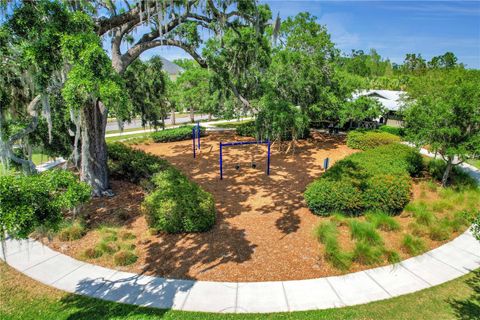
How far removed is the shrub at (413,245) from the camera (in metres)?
8.20

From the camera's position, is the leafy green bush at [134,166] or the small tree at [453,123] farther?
the leafy green bush at [134,166]

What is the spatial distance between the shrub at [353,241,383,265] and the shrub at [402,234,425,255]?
88 centimetres

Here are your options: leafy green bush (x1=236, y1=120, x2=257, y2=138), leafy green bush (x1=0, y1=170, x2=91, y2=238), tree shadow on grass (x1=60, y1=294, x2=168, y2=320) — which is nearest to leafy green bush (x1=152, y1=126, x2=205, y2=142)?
leafy green bush (x1=236, y1=120, x2=257, y2=138)

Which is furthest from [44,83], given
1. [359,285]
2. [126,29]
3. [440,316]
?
[440,316]

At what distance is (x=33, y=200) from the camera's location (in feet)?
15.0

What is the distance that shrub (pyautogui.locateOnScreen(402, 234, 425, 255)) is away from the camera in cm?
820

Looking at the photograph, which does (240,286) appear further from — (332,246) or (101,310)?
(101,310)

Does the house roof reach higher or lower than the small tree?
higher

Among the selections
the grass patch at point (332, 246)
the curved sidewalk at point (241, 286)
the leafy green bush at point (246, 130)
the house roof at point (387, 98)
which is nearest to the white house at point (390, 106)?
the house roof at point (387, 98)

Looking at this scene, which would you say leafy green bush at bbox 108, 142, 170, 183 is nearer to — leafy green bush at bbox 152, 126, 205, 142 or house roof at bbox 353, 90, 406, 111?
leafy green bush at bbox 152, 126, 205, 142

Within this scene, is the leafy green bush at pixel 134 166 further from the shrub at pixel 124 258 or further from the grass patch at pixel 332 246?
the grass patch at pixel 332 246

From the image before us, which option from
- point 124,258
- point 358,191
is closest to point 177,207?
point 124,258

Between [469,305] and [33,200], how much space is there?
8.96m

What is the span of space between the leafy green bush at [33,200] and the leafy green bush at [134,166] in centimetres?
690
